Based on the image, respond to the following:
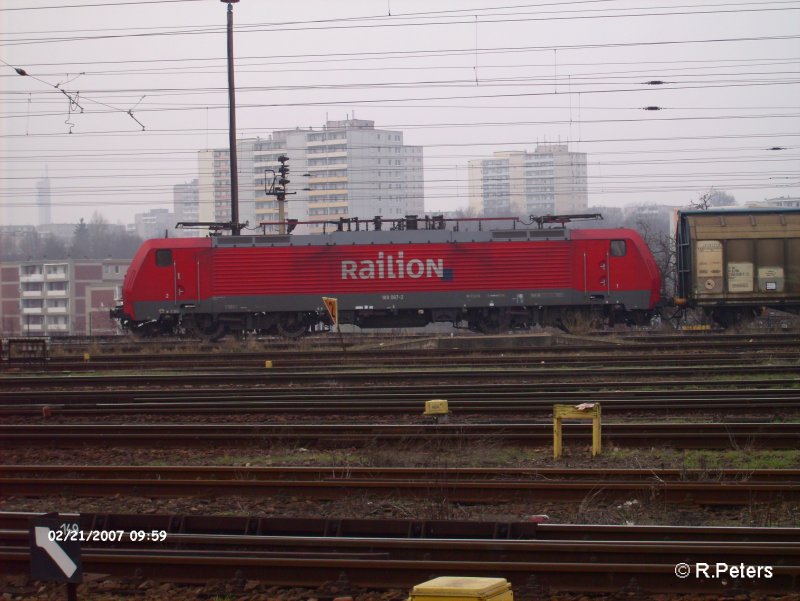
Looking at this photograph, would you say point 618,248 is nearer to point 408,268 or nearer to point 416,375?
point 408,268

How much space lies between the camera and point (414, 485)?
31.1ft

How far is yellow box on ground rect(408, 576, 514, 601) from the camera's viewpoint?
512 cm

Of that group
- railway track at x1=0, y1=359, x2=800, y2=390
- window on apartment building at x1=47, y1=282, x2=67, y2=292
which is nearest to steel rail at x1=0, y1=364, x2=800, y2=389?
railway track at x1=0, y1=359, x2=800, y2=390

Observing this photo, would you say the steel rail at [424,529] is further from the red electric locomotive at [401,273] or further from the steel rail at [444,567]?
the red electric locomotive at [401,273]

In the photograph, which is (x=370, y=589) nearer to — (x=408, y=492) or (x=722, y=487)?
(x=408, y=492)

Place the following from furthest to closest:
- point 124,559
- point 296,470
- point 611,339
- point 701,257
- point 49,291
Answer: point 49,291 → point 701,257 → point 611,339 → point 296,470 → point 124,559

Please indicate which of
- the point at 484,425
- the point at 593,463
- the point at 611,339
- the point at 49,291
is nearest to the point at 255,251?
the point at 611,339

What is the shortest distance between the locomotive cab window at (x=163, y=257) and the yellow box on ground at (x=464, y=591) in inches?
1011

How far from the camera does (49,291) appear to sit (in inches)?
2670

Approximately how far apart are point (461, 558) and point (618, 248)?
76.7 feet

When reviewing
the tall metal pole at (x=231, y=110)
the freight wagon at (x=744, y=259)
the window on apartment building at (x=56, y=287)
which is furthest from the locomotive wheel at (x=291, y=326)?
the window on apartment building at (x=56, y=287)

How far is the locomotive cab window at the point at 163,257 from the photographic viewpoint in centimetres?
2958

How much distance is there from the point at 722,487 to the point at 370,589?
3945mm

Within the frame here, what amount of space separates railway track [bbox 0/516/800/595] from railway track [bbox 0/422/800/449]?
14.7 ft
